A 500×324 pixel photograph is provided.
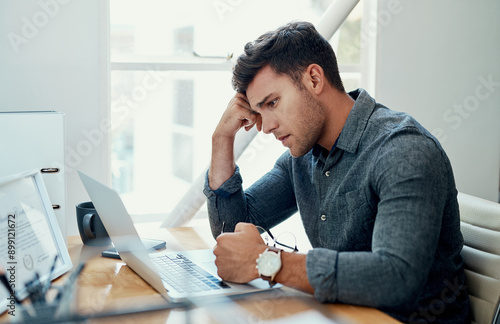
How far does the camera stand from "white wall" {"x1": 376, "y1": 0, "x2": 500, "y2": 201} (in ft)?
7.75

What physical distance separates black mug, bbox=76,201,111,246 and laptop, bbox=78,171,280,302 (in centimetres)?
18

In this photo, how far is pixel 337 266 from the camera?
957 mm

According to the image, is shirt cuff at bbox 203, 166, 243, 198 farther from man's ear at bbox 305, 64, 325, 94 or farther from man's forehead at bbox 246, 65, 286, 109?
man's ear at bbox 305, 64, 325, 94

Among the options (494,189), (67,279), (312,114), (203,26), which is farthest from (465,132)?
(67,279)

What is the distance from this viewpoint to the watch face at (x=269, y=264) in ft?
3.30

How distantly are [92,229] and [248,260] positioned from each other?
1.71ft

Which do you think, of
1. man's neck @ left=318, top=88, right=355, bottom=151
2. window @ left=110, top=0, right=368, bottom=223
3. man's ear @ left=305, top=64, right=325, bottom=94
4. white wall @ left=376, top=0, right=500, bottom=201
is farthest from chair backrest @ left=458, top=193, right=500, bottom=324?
window @ left=110, top=0, right=368, bottom=223

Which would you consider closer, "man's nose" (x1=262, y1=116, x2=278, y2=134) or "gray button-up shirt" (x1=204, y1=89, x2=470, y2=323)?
"gray button-up shirt" (x1=204, y1=89, x2=470, y2=323)

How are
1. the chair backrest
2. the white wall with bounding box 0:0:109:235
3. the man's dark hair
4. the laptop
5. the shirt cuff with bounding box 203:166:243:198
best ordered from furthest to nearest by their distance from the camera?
the white wall with bounding box 0:0:109:235
the shirt cuff with bounding box 203:166:243:198
the man's dark hair
the chair backrest
the laptop

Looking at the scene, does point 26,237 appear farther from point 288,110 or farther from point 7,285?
point 288,110

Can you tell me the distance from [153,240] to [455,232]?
76 centimetres

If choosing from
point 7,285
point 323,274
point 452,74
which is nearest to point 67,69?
point 7,285

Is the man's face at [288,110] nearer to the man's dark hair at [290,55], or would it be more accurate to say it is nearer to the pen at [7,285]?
the man's dark hair at [290,55]

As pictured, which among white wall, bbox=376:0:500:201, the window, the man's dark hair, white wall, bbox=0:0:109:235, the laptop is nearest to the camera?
the laptop
